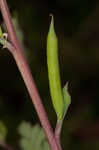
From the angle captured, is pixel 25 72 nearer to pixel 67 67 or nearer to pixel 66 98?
pixel 66 98

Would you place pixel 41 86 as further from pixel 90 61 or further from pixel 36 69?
pixel 90 61

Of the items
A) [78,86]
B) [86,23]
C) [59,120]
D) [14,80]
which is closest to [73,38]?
[86,23]

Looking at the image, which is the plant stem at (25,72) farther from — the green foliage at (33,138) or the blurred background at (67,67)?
the blurred background at (67,67)

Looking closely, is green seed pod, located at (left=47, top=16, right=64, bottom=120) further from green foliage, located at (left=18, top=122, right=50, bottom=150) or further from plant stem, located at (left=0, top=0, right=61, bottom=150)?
green foliage, located at (left=18, top=122, right=50, bottom=150)

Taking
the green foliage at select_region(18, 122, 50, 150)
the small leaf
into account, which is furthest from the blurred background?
the small leaf

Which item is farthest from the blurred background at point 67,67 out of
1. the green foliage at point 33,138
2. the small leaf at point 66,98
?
the small leaf at point 66,98

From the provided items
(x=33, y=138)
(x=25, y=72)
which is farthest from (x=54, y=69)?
(x=33, y=138)
